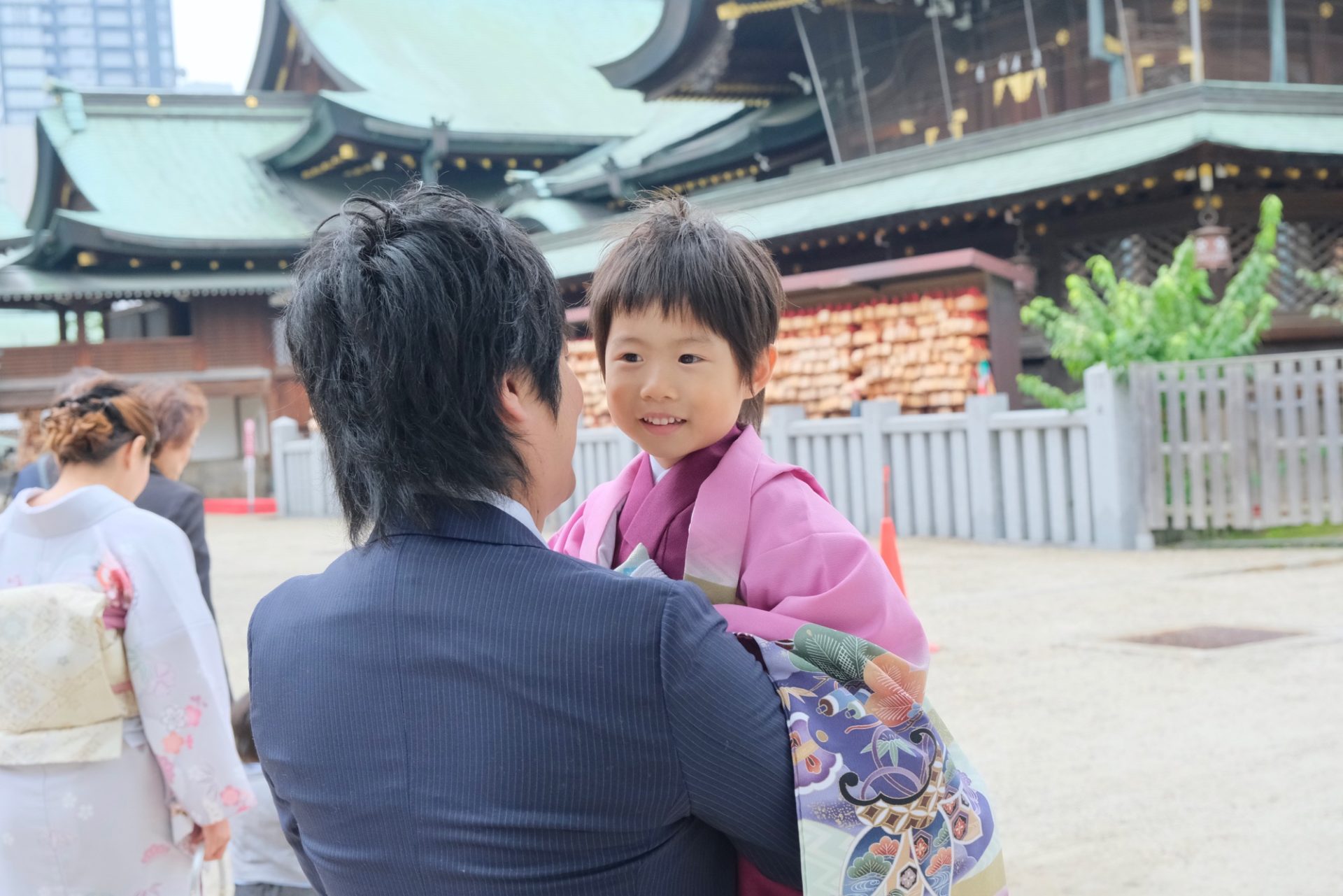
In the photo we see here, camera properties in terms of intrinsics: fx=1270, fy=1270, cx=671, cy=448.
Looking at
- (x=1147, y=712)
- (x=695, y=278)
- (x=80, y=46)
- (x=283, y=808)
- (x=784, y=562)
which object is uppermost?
(x=80, y=46)

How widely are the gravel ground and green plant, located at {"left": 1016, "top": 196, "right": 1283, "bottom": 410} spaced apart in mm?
1425

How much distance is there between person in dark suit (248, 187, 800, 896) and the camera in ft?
3.78

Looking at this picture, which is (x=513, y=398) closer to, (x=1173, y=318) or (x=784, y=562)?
(x=784, y=562)

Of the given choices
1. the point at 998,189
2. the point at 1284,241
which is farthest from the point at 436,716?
the point at 1284,241

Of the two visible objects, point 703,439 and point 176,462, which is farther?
point 176,462

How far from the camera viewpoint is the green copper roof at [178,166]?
22.2m

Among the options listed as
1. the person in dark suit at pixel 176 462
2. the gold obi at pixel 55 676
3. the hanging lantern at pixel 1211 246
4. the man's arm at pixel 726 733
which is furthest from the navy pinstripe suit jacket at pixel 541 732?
the hanging lantern at pixel 1211 246

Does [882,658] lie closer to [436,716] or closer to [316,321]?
[436,716]

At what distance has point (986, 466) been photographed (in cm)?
957

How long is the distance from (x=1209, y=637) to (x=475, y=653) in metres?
5.27

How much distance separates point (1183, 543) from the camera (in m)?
8.80

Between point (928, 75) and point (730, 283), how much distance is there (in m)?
14.1

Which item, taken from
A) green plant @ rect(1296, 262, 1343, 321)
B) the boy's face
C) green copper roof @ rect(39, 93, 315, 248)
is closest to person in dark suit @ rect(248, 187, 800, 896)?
the boy's face

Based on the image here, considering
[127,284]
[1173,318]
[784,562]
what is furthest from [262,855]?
[127,284]
